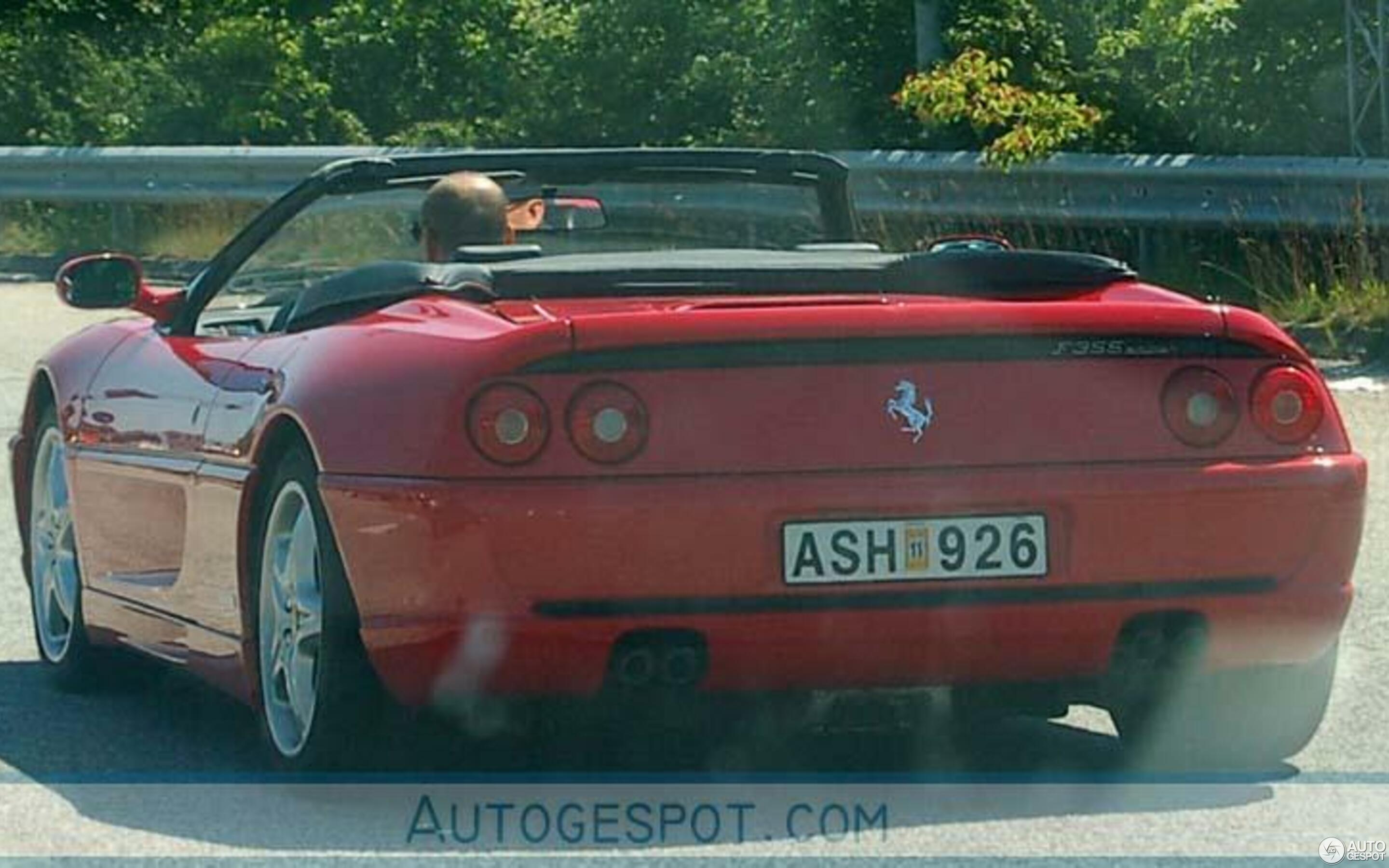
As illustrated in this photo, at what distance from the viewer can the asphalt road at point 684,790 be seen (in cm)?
529

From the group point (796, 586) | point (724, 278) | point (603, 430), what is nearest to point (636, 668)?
point (796, 586)

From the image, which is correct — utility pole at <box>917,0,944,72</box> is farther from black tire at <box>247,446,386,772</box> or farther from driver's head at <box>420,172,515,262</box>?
black tire at <box>247,446,386,772</box>

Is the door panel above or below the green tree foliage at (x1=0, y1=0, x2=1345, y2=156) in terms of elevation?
above

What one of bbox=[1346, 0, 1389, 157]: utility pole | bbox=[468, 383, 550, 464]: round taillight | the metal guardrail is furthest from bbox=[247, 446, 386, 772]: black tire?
bbox=[1346, 0, 1389, 157]: utility pole

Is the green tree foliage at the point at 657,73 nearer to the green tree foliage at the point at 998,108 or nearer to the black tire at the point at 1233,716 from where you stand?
the green tree foliage at the point at 998,108

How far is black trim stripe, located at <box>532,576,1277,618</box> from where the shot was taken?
211 inches

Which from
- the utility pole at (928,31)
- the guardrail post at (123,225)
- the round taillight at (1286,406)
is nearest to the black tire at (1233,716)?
the round taillight at (1286,406)

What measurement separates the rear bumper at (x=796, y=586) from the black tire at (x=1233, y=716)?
18 cm

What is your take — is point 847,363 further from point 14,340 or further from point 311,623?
point 14,340

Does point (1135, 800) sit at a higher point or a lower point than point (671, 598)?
lower

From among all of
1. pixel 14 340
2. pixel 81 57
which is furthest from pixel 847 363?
pixel 81 57

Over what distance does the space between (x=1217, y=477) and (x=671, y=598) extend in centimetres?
98

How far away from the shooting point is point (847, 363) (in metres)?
5.48

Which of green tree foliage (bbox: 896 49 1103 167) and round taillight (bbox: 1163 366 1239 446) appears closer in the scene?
round taillight (bbox: 1163 366 1239 446)
